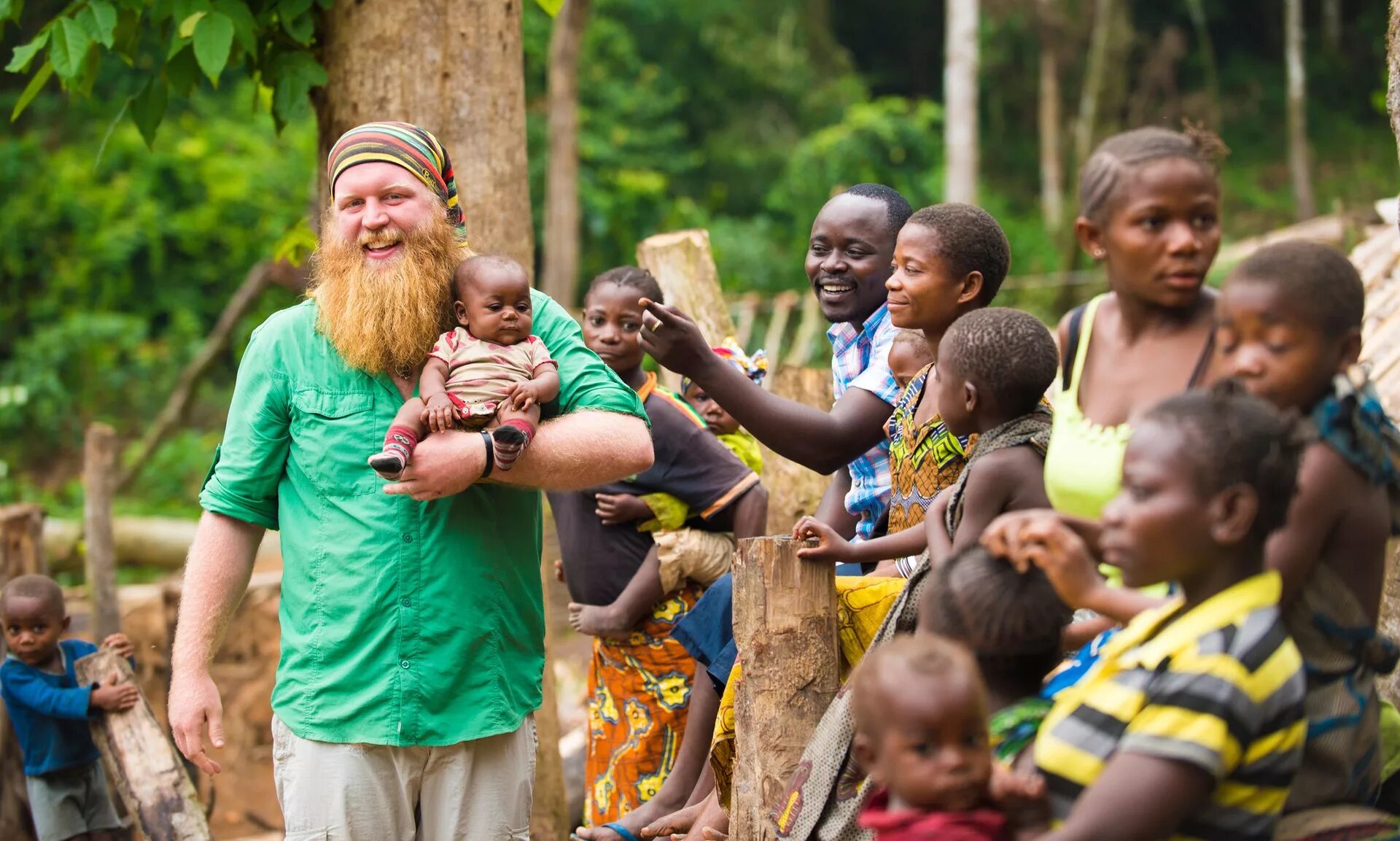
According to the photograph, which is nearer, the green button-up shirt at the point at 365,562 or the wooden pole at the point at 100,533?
the green button-up shirt at the point at 365,562

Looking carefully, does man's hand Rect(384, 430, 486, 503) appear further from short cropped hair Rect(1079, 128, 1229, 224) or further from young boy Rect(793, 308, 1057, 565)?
short cropped hair Rect(1079, 128, 1229, 224)

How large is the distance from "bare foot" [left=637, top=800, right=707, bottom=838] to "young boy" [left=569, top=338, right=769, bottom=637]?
75 cm

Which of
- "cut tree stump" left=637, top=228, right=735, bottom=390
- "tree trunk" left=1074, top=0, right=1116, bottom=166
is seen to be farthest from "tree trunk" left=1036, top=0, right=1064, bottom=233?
"cut tree stump" left=637, top=228, right=735, bottom=390

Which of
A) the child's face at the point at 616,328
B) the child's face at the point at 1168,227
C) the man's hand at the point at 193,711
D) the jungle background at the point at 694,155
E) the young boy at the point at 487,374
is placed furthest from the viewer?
the jungle background at the point at 694,155

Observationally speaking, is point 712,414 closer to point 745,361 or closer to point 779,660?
point 745,361

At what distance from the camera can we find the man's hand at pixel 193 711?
10.4 ft

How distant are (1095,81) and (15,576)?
2011 cm

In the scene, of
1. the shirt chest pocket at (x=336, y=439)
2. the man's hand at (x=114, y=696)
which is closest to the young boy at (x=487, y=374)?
the shirt chest pocket at (x=336, y=439)

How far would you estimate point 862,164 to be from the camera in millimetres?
19969

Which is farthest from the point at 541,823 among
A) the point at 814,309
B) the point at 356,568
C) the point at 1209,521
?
the point at 814,309

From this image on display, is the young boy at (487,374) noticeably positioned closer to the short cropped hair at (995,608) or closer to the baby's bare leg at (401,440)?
the baby's bare leg at (401,440)

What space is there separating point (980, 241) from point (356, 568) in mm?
1652

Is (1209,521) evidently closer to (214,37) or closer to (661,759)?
(661,759)

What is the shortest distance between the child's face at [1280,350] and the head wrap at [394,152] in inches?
80.1
